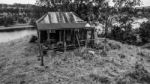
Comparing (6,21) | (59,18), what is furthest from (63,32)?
(6,21)

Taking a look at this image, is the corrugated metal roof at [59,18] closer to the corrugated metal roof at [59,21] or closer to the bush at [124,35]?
the corrugated metal roof at [59,21]

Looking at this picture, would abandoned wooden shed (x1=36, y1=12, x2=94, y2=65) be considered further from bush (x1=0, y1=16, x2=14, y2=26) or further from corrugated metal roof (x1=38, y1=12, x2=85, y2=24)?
bush (x1=0, y1=16, x2=14, y2=26)

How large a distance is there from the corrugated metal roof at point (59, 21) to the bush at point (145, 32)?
9217 millimetres

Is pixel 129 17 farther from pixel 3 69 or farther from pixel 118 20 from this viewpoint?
pixel 3 69

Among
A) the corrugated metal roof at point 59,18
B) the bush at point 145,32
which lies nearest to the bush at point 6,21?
the corrugated metal roof at point 59,18

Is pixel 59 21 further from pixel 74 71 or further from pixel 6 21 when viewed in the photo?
pixel 6 21

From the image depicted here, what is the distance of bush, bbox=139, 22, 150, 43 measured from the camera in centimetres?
1604

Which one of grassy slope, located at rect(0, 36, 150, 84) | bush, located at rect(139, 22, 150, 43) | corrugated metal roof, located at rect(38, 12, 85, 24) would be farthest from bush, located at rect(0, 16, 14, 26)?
bush, located at rect(139, 22, 150, 43)

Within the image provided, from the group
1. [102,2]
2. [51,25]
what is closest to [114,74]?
[51,25]

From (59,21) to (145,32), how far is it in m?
11.2

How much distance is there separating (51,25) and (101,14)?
9189 mm

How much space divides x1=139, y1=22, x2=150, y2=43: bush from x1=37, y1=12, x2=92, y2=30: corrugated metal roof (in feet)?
30.2

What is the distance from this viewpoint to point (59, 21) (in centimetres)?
1061

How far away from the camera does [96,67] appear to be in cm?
721
